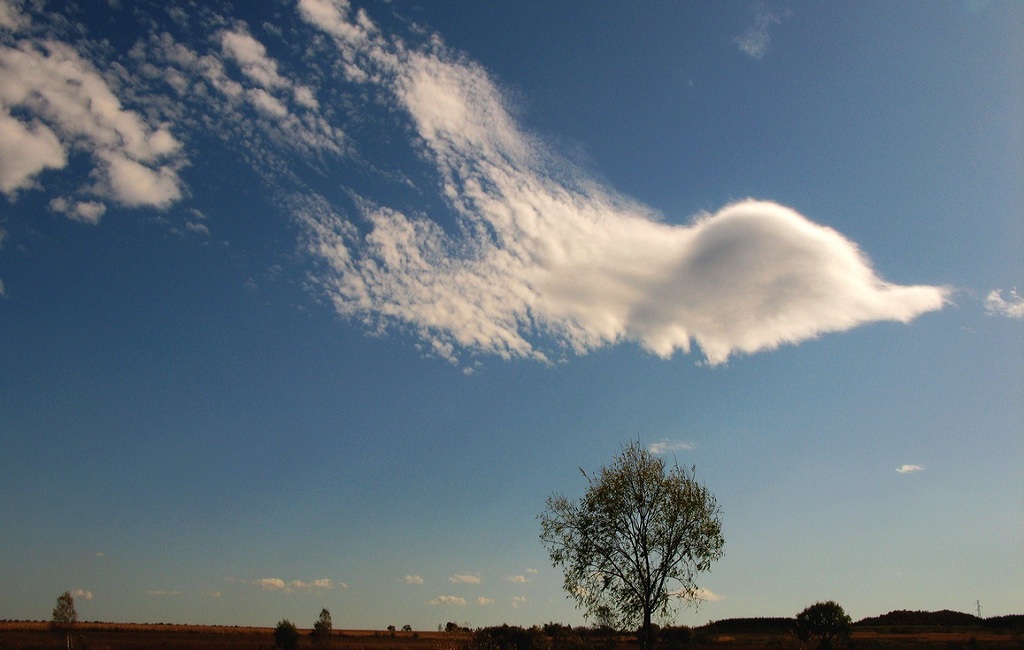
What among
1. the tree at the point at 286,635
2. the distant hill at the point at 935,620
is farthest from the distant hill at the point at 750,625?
the tree at the point at 286,635

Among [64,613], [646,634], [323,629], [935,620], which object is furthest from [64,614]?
[935,620]

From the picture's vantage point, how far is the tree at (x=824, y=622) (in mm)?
57000

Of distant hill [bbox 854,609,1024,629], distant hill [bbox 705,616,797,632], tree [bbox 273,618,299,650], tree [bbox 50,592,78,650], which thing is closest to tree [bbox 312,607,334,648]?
tree [bbox 273,618,299,650]

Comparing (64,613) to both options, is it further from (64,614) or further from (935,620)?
(935,620)

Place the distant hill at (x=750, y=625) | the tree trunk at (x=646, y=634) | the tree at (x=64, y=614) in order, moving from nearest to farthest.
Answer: the tree trunk at (x=646, y=634)
the tree at (x=64, y=614)
the distant hill at (x=750, y=625)

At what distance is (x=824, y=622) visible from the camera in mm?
57844

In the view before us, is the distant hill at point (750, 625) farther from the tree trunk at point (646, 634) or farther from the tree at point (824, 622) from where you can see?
the tree trunk at point (646, 634)

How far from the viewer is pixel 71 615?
76938mm

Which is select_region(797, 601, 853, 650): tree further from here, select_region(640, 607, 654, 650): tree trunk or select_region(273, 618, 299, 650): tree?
select_region(273, 618, 299, 650): tree

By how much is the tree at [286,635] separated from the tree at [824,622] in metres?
46.4

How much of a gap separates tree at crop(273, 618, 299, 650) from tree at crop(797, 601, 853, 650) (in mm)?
46446

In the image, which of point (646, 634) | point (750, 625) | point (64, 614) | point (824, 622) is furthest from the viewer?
point (750, 625)

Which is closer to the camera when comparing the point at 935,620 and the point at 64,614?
the point at 64,614

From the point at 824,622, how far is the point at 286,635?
48.8 meters
